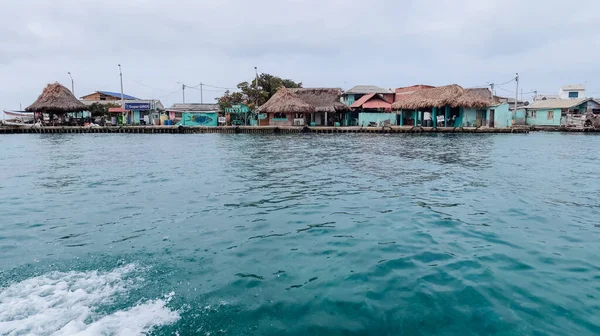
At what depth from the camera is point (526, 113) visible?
53656 mm

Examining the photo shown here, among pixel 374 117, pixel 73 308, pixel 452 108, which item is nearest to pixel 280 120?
pixel 374 117

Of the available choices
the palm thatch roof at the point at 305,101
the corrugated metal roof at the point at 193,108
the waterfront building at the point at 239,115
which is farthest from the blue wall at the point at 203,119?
the palm thatch roof at the point at 305,101

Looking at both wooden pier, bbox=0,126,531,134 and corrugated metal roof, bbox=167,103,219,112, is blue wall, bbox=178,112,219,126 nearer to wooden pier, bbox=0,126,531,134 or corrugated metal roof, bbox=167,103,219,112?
corrugated metal roof, bbox=167,103,219,112

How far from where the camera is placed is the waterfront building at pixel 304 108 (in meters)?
45.0

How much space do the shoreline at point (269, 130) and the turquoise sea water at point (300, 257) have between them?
29361 mm

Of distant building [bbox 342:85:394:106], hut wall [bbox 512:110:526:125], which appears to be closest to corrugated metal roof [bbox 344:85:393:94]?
distant building [bbox 342:85:394:106]

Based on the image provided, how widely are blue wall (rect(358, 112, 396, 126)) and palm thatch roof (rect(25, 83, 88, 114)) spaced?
34788 mm

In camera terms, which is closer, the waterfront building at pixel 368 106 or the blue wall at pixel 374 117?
the blue wall at pixel 374 117

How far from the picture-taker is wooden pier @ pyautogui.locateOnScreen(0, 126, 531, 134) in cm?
4150

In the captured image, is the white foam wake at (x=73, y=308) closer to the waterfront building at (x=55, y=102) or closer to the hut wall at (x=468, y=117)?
the hut wall at (x=468, y=117)

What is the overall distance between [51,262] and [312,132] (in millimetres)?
38512

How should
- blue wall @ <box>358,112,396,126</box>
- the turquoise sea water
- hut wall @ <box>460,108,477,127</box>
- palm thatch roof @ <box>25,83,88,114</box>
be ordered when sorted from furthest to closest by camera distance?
1. palm thatch roof @ <box>25,83,88,114</box>
2. blue wall @ <box>358,112,396,126</box>
3. hut wall @ <box>460,108,477,127</box>
4. the turquoise sea water

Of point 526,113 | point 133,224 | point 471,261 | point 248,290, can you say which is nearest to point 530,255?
point 471,261

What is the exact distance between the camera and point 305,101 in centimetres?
4909
